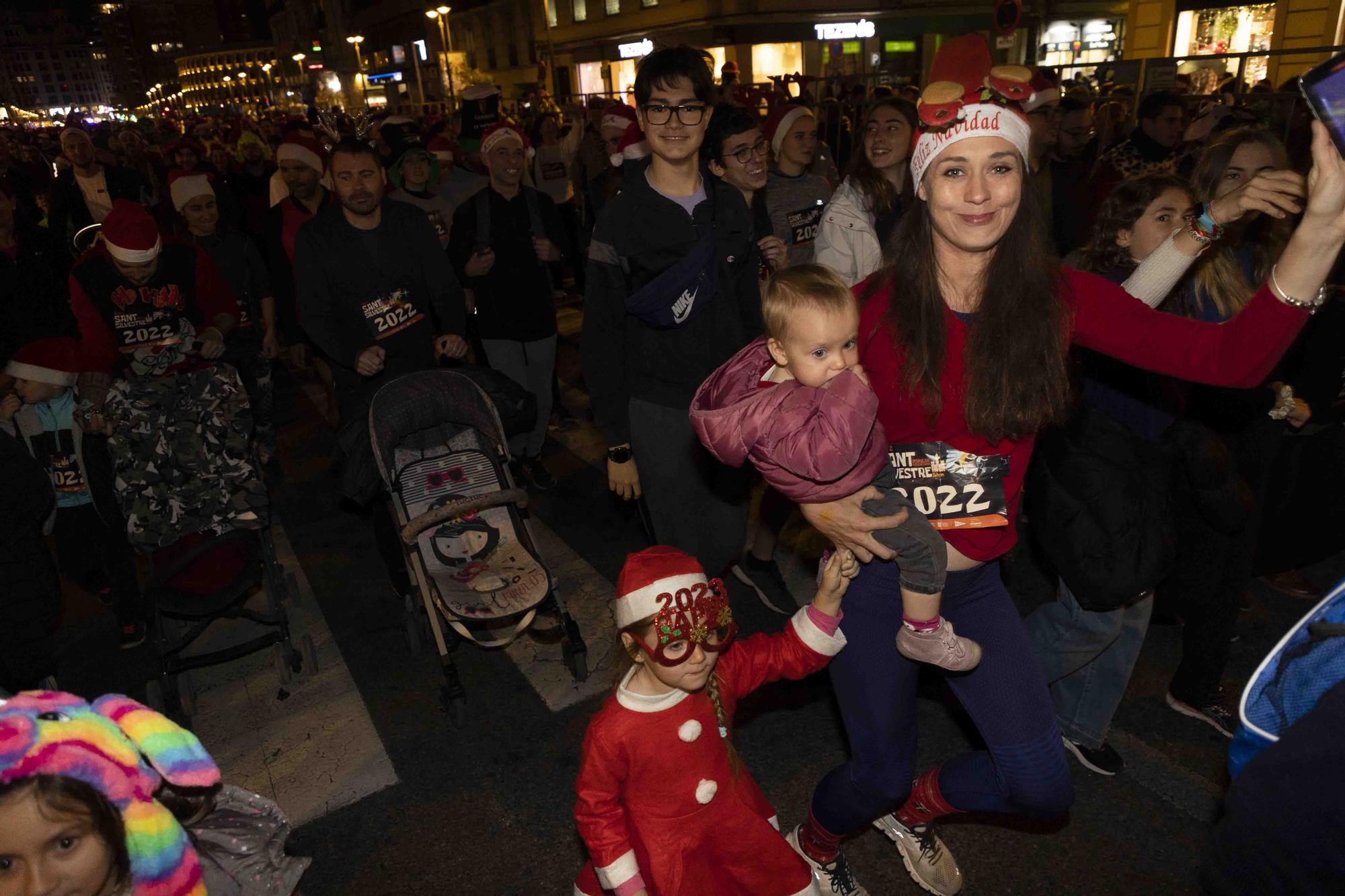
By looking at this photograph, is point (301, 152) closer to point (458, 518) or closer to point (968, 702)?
point (458, 518)

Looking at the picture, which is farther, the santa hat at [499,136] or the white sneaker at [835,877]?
the santa hat at [499,136]

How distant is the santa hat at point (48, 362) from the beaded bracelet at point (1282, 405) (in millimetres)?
5560

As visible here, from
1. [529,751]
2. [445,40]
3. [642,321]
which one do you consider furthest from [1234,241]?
[445,40]

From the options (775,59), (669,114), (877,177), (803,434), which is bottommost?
(803,434)

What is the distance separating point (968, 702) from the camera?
2.49 m

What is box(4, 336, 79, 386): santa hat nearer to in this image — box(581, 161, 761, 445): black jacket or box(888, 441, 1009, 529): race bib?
box(581, 161, 761, 445): black jacket

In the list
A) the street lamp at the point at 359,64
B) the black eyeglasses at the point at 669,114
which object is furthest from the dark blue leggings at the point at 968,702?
the street lamp at the point at 359,64

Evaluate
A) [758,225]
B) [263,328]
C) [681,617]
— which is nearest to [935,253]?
[681,617]

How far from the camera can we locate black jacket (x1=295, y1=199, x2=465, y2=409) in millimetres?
4848

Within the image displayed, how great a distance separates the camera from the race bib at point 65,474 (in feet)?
14.6

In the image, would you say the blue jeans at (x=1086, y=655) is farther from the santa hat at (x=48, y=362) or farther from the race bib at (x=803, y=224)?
the santa hat at (x=48, y=362)

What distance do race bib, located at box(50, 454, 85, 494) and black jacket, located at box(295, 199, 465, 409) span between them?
1.37 m

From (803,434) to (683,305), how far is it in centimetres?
137

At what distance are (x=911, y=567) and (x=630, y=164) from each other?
12.0ft
